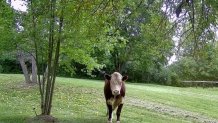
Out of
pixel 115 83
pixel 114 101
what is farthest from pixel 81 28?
pixel 114 101

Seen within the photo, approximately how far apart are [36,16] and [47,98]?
257 centimetres

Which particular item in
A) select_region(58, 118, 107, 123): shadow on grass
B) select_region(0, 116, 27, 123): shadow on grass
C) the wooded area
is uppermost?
the wooded area

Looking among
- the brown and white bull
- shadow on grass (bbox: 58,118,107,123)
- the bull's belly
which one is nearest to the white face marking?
the brown and white bull

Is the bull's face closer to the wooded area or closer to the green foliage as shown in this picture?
the wooded area

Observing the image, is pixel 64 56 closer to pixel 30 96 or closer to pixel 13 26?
pixel 13 26

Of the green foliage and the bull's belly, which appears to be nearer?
the green foliage

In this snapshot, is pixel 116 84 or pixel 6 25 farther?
pixel 116 84

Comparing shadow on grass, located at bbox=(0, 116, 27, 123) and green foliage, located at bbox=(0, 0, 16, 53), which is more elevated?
green foliage, located at bbox=(0, 0, 16, 53)

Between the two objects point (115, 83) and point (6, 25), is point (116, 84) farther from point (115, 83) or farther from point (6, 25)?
point (6, 25)

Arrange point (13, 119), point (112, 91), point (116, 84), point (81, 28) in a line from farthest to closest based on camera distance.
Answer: point (13, 119) < point (116, 84) < point (112, 91) < point (81, 28)

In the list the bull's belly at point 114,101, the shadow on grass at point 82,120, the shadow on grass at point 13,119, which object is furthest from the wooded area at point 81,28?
the bull's belly at point 114,101

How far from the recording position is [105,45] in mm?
14688

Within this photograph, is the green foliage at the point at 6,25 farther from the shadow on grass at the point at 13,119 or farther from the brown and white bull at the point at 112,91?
the brown and white bull at the point at 112,91

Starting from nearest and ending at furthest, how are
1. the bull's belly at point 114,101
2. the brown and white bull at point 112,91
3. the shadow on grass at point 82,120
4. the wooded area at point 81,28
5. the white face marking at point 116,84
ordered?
the wooded area at point 81,28
the white face marking at point 116,84
the brown and white bull at point 112,91
the bull's belly at point 114,101
the shadow on grass at point 82,120
